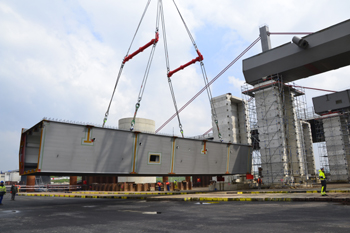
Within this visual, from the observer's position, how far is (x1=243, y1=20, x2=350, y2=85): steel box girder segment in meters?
20.0

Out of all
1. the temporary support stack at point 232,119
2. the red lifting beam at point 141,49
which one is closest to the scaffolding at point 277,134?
the temporary support stack at point 232,119

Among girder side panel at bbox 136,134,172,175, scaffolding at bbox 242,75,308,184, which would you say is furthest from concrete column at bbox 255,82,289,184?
girder side panel at bbox 136,134,172,175

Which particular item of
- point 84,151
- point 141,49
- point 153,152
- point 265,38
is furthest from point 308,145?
point 84,151

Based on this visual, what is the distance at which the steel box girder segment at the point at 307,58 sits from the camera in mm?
19984

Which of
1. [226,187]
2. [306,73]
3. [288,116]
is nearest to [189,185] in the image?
[226,187]

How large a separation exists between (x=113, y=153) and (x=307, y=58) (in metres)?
18.2

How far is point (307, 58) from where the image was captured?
22.2m

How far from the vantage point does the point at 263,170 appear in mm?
27453

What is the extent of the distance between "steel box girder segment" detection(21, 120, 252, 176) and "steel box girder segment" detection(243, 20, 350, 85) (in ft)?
32.8

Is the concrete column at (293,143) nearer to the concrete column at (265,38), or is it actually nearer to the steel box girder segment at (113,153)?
the concrete column at (265,38)

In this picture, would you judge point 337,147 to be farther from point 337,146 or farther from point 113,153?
point 113,153

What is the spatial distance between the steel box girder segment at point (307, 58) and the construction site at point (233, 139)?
2.8 inches

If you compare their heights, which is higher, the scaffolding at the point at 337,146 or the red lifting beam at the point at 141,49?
the red lifting beam at the point at 141,49

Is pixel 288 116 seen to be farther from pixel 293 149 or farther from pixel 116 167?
pixel 116 167
